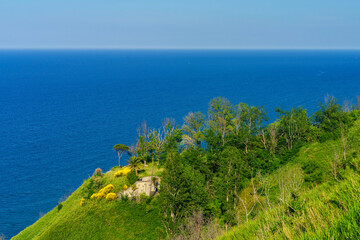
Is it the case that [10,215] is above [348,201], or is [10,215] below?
below

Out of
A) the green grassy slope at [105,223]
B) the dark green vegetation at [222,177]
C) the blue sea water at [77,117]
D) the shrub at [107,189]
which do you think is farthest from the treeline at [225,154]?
the blue sea water at [77,117]

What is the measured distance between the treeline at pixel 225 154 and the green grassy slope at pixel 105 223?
6.64m

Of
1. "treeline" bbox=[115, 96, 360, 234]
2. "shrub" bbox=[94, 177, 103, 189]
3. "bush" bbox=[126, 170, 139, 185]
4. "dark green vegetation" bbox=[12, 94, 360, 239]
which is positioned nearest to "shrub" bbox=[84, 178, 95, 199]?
"dark green vegetation" bbox=[12, 94, 360, 239]

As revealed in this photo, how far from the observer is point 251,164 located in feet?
147

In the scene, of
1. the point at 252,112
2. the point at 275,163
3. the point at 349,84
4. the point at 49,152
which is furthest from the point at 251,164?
the point at 349,84

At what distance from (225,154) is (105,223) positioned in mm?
21746

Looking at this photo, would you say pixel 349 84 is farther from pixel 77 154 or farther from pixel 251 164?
pixel 77 154

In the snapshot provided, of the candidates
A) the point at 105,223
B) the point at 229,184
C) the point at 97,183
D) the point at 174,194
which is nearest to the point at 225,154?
the point at 229,184

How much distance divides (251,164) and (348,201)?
37801mm

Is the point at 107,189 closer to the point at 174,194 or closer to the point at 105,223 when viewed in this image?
the point at 105,223

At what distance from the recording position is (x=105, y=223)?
39.6m

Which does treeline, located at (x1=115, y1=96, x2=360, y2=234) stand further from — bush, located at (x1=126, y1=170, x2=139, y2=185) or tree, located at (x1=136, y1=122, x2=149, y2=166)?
bush, located at (x1=126, y1=170, x2=139, y2=185)

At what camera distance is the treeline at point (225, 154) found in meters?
33.3

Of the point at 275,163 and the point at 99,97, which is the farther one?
the point at 99,97
